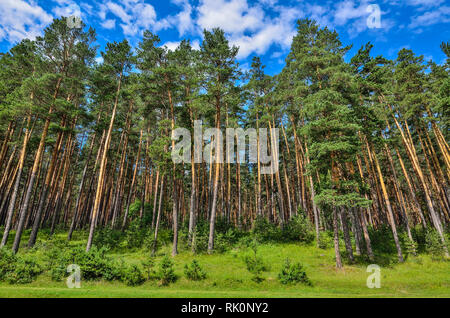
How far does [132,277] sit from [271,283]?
7.29 meters

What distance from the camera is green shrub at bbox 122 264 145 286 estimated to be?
10.0 meters

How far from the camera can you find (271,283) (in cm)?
1034

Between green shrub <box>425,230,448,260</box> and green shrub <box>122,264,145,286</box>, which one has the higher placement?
green shrub <box>425,230,448,260</box>

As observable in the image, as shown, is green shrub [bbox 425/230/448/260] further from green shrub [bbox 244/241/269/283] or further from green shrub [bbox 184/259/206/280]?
green shrub [bbox 184/259/206/280]

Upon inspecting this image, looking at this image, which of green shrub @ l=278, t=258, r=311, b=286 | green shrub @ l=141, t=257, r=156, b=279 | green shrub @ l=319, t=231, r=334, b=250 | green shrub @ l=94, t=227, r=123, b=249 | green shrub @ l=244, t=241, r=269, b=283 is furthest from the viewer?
green shrub @ l=94, t=227, r=123, b=249

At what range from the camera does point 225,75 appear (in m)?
17.7

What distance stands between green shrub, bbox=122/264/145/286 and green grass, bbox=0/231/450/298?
0.40 m

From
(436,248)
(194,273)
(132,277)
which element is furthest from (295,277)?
(436,248)

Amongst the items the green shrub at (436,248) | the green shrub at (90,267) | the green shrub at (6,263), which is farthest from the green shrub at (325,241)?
the green shrub at (6,263)

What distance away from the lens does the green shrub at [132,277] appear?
33.0 feet

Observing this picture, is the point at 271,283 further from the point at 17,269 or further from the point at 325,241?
the point at 17,269

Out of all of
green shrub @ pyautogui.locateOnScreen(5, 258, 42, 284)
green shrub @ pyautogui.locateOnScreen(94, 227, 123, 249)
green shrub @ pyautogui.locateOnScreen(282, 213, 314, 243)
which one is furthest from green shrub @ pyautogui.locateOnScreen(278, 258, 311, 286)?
green shrub @ pyautogui.locateOnScreen(94, 227, 123, 249)

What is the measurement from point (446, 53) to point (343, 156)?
18.4 meters

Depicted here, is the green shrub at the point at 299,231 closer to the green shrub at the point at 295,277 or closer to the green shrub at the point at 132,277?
the green shrub at the point at 295,277
